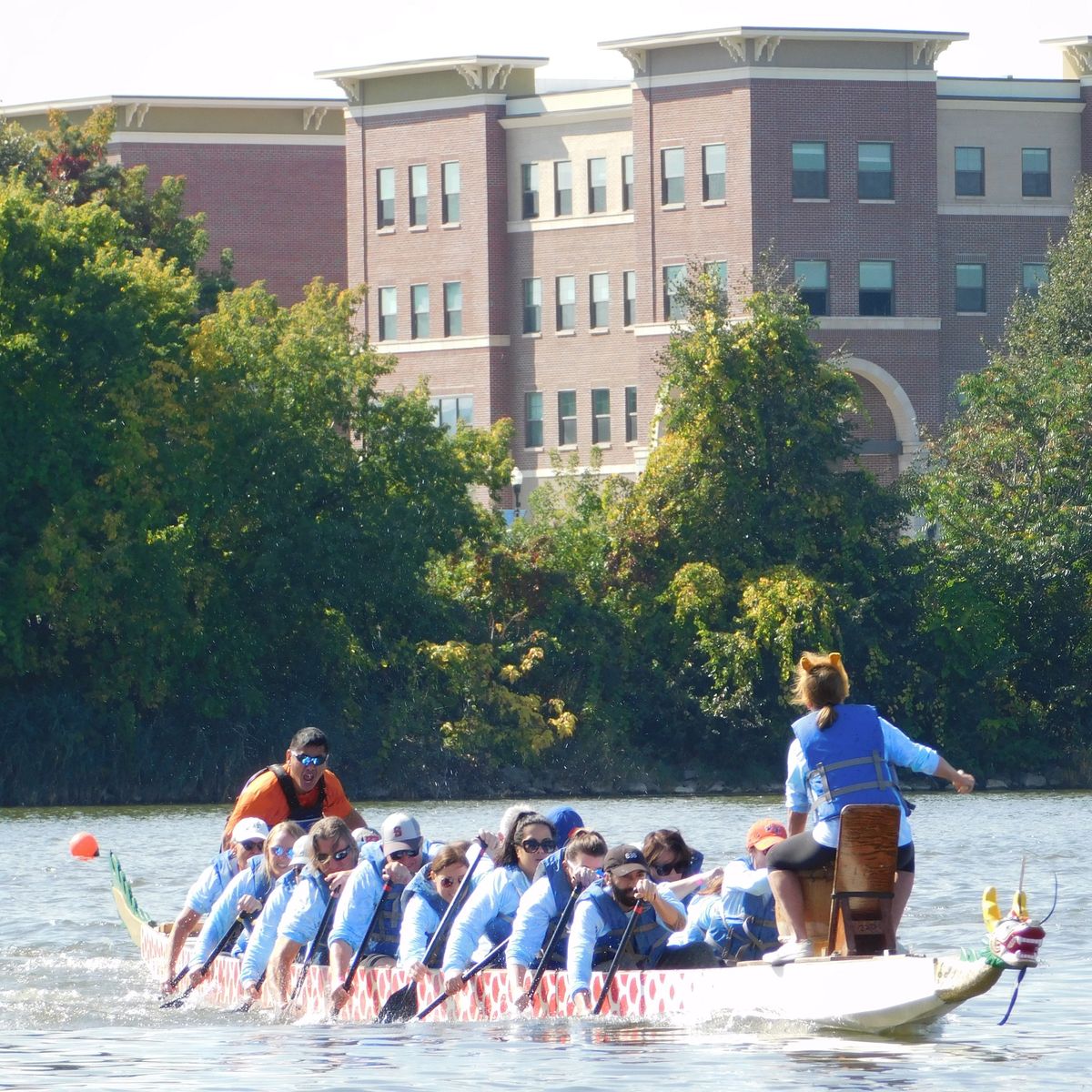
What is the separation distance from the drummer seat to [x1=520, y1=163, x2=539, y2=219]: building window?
67446mm

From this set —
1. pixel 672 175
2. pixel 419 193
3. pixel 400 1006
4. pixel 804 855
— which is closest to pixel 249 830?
pixel 400 1006

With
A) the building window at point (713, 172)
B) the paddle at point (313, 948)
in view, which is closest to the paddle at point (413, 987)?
the paddle at point (313, 948)

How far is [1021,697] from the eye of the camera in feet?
Result: 201

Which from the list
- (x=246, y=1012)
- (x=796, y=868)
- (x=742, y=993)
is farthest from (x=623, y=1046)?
(x=246, y=1012)

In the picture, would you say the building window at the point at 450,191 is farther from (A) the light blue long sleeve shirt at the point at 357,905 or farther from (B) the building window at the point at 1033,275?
(A) the light blue long sleeve shirt at the point at 357,905

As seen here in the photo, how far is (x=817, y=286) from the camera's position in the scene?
78125 millimetres

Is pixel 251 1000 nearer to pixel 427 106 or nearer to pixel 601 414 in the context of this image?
pixel 601 414

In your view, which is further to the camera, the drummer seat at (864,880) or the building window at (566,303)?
the building window at (566,303)

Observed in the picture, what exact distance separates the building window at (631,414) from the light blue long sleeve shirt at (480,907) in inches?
2477

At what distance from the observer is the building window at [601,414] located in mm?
82938

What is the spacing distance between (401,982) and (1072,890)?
48.4 feet

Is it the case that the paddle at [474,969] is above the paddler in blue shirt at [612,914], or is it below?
below

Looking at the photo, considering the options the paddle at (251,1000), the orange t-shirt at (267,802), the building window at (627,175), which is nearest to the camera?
the paddle at (251,1000)

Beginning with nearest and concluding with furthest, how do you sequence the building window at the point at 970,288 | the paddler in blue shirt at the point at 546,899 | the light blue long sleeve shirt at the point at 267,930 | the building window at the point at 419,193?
the paddler in blue shirt at the point at 546,899 → the light blue long sleeve shirt at the point at 267,930 → the building window at the point at 970,288 → the building window at the point at 419,193
